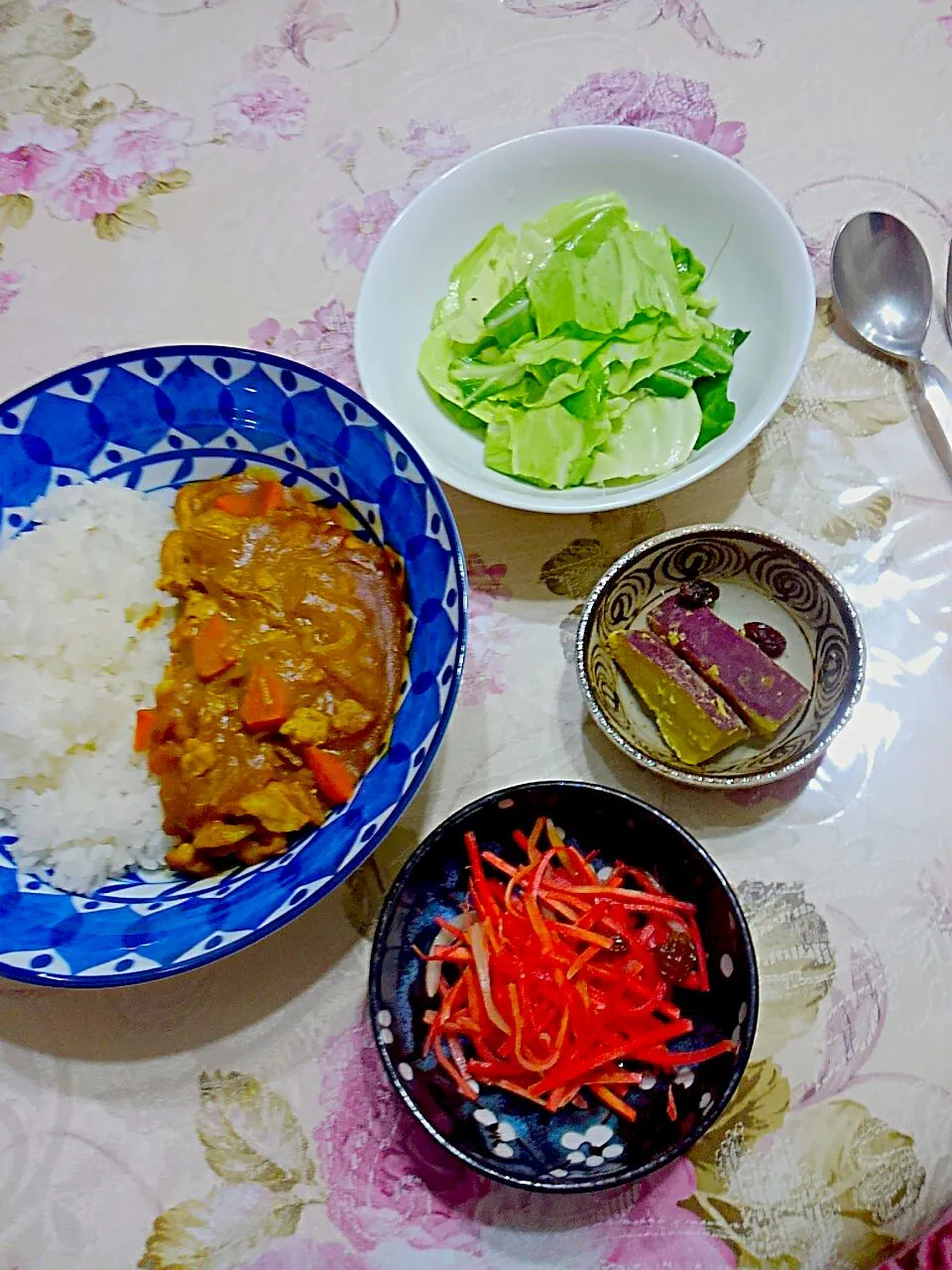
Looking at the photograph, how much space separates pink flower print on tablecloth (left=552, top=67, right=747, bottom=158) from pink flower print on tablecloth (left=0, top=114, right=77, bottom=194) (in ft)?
4.00

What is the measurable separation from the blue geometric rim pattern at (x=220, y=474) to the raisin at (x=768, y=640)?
1.98 feet

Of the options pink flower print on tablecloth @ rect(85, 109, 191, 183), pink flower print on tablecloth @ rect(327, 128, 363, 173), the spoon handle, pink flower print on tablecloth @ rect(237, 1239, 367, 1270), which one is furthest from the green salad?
pink flower print on tablecloth @ rect(237, 1239, 367, 1270)

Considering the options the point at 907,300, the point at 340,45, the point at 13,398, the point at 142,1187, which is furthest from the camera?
the point at 340,45

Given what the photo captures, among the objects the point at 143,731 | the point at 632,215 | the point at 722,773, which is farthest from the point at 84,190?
the point at 722,773

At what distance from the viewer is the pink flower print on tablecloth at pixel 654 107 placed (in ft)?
7.17

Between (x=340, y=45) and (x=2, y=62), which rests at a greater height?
(x=340, y=45)

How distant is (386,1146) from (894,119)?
2387 mm

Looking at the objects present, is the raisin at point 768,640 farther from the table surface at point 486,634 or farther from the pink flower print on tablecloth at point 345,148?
the pink flower print on tablecloth at point 345,148

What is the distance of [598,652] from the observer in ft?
5.67

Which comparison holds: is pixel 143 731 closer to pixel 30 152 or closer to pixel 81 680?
pixel 81 680

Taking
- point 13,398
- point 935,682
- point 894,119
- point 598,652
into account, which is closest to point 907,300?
point 894,119

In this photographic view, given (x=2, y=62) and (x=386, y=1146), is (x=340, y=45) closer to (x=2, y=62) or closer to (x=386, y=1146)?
(x=2, y=62)

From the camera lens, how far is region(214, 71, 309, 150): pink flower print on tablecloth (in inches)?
89.4

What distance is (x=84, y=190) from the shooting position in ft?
7.45
